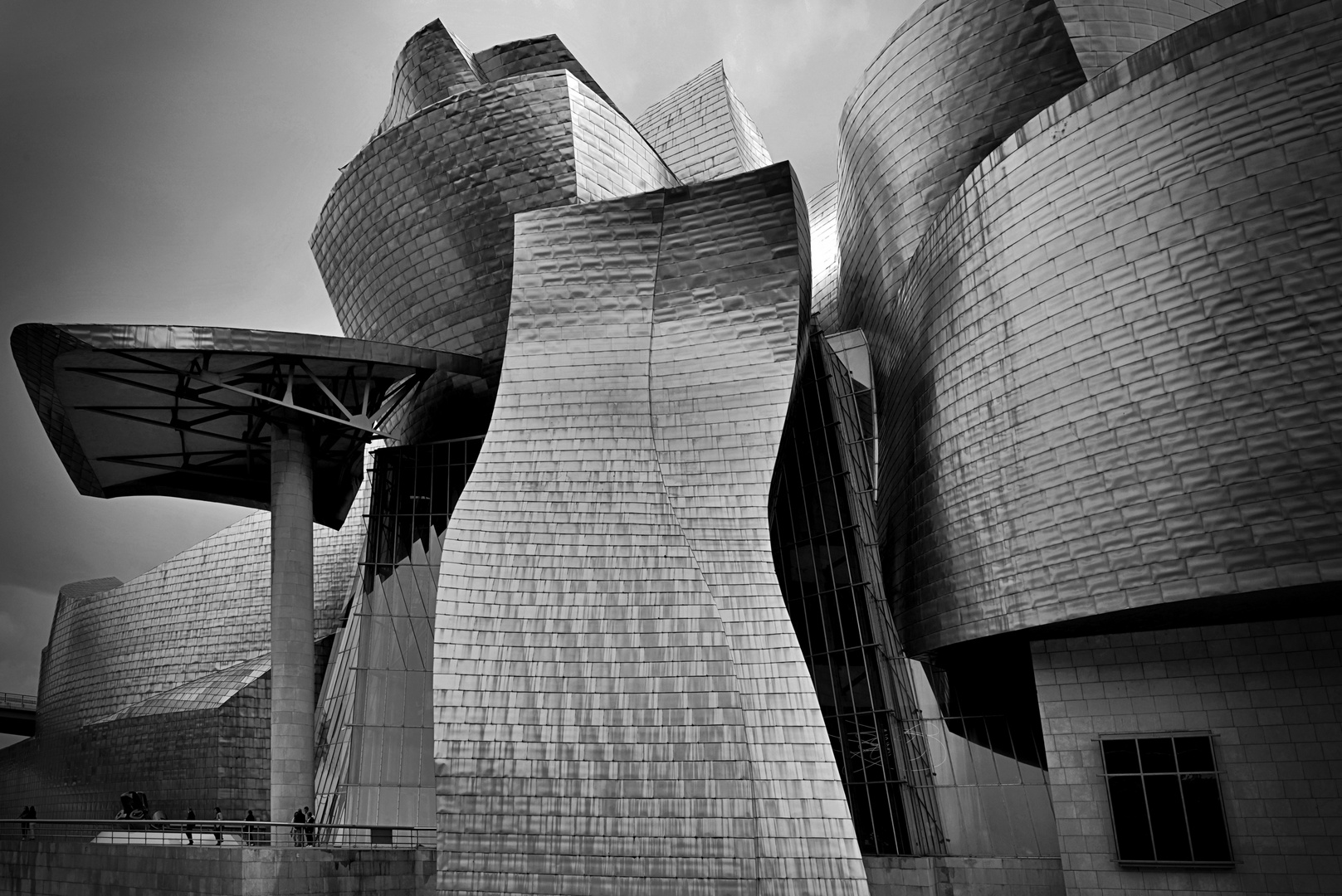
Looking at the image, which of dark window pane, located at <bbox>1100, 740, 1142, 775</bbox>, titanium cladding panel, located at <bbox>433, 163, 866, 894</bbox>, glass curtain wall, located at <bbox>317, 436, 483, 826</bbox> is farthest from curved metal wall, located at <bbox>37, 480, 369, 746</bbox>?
dark window pane, located at <bbox>1100, 740, 1142, 775</bbox>

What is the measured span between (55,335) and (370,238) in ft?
33.4

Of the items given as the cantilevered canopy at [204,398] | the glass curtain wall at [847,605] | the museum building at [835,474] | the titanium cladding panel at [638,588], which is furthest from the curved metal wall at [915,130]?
the cantilevered canopy at [204,398]

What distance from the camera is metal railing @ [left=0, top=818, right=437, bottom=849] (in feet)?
59.3

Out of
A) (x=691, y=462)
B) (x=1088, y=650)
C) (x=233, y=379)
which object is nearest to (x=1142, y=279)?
(x=1088, y=650)

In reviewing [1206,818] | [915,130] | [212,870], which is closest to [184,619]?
[212,870]

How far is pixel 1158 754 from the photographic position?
58.3 ft

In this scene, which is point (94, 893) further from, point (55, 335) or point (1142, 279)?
point (1142, 279)

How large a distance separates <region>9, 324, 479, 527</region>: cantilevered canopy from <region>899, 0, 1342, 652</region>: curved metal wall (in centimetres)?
1389

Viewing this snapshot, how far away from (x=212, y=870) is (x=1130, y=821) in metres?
15.8

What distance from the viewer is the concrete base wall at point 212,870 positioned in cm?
1684

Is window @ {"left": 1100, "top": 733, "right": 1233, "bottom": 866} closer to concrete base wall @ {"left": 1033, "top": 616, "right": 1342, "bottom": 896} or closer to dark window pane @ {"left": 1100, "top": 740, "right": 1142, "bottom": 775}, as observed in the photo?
dark window pane @ {"left": 1100, "top": 740, "right": 1142, "bottom": 775}

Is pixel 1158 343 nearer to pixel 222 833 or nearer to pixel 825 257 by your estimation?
pixel 825 257

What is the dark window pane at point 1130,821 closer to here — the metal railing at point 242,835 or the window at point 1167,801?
the window at point 1167,801

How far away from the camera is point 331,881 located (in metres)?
17.7
